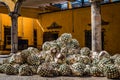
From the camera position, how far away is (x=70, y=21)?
69.0 feet

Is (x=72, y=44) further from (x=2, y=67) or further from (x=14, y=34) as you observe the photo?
(x=14, y=34)

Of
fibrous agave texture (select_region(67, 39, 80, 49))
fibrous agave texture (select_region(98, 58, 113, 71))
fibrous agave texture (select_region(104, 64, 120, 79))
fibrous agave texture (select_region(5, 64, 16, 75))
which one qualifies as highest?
fibrous agave texture (select_region(67, 39, 80, 49))

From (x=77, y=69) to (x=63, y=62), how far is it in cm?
63

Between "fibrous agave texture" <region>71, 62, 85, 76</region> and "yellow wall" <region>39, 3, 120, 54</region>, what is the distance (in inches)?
409

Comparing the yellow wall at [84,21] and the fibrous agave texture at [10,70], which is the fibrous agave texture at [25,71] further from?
the yellow wall at [84,21]

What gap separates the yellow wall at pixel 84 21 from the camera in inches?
703

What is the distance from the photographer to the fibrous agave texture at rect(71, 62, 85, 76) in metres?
7.47

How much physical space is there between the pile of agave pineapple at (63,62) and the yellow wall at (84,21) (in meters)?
9.40

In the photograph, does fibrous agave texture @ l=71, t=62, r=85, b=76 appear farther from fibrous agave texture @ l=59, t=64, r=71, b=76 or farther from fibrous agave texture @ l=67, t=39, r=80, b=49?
fibrous agave texture @ l=67, t=39, r=80, b=49

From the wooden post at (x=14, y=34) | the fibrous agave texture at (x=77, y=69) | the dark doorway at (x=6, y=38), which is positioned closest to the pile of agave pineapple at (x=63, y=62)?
the fibrous agave texture at (x=77, y=69)

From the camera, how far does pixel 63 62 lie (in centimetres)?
799

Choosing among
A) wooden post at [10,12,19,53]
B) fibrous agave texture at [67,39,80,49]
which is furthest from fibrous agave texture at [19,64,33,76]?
wooden post at [10,12,19,53]

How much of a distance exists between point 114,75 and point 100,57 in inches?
53.2

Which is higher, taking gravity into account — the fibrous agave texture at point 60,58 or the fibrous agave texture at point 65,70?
the fibrous agave texture at point 60,58
